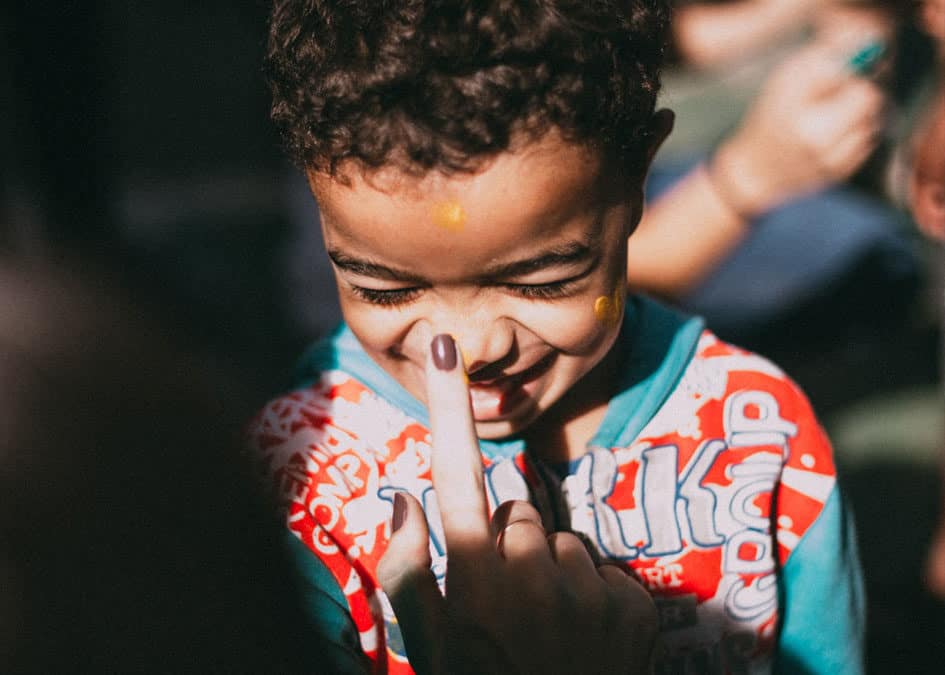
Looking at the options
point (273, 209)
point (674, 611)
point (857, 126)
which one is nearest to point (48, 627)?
point (674, 611)

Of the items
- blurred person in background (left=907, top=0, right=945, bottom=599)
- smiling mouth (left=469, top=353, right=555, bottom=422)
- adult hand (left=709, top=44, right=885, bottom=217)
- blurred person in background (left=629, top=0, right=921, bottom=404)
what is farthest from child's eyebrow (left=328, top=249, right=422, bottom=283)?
blurred person in background (left=907, top=0, right=945, bottom=599)

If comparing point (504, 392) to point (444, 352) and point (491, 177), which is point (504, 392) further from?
point (491, 177)

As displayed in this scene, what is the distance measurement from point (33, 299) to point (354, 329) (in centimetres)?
44

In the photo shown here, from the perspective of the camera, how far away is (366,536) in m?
0.99

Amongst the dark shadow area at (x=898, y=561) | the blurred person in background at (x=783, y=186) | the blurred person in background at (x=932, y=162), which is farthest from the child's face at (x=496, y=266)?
the dark shadow area at (x=898, y=561)

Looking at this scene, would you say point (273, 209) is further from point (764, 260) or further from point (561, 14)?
point (561, 14)

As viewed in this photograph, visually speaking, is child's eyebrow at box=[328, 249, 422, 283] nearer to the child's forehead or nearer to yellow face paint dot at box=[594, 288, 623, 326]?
the child's forehead

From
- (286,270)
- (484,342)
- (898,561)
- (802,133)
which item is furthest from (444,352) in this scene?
(286,270)

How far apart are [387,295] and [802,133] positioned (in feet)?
2.79

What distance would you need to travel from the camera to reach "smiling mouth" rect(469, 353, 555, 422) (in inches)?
38.2

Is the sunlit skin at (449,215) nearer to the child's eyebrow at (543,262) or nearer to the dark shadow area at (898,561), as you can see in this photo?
the child's eyebrow at (543,262)

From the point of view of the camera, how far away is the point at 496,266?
0.87 m

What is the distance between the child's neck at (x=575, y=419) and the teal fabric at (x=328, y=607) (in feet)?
0.93

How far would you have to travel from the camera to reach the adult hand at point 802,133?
4.62 ft
